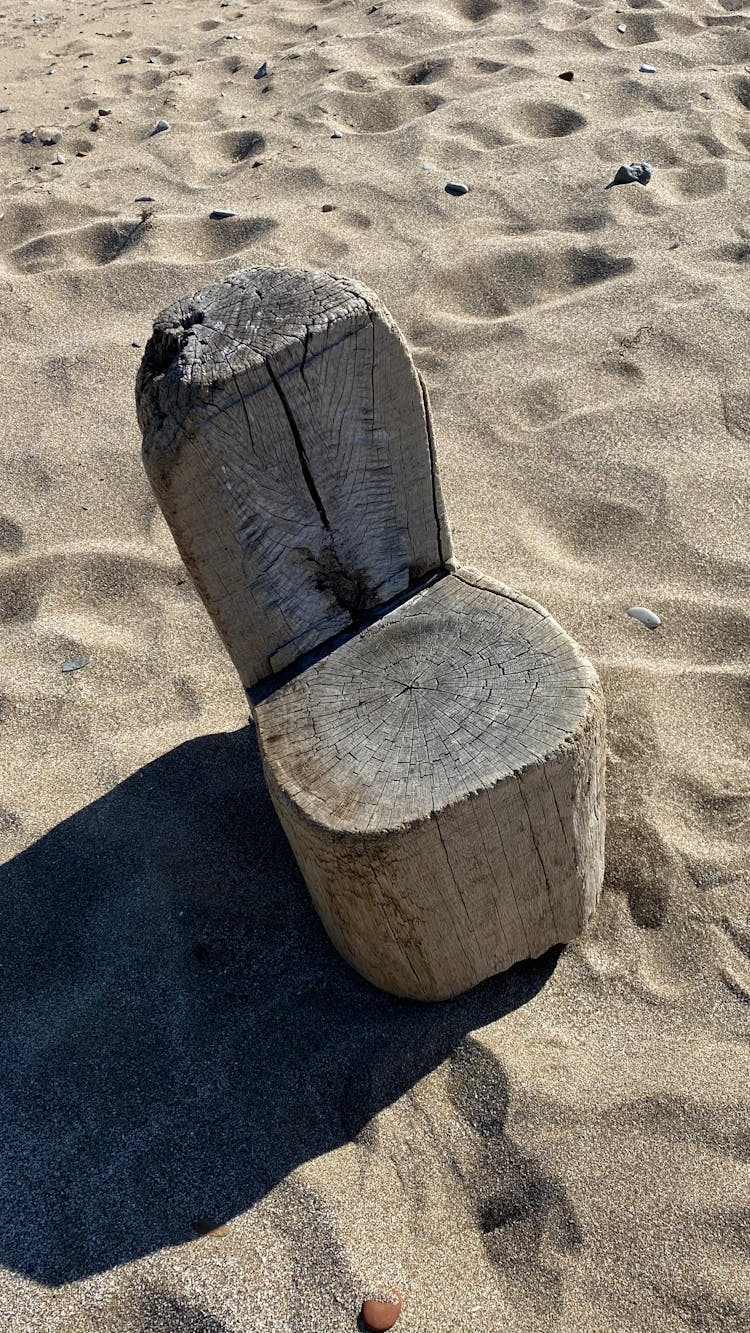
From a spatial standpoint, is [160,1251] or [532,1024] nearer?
[160,1251]

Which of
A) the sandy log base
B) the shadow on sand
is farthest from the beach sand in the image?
the sandy log base

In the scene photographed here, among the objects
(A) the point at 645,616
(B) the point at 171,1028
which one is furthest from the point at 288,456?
(A) the point at 645,616

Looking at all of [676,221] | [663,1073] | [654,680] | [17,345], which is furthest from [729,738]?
[17,345]

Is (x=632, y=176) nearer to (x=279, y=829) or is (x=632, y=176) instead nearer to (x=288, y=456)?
(x=288, y=456)

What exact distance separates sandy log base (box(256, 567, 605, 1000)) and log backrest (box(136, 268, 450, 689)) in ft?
0.42

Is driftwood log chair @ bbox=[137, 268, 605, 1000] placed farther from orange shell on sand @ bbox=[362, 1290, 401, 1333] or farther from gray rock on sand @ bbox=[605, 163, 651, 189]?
gray rock on sand @ bbox=[605, 163, 651, 189]

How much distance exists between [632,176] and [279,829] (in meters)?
3.58

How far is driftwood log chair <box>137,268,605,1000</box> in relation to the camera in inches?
78.6

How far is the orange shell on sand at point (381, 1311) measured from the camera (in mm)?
1840

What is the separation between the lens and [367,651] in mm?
2262

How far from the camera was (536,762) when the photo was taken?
196 centimetres

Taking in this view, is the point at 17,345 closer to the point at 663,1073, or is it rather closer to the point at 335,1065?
the point at 335,1065

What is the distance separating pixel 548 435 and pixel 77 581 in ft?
5.28

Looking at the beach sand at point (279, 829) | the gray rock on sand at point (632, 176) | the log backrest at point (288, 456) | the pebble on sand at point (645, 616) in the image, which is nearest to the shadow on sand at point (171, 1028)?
the beach sand at point (279, 829)
